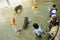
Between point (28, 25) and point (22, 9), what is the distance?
1353 mm

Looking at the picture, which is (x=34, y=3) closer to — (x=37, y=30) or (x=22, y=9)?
(x=22, y=9)

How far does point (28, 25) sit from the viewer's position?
7.65m

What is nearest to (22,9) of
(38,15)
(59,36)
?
(38,15)

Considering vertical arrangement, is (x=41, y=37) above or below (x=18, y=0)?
below

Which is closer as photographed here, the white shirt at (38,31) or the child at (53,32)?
the child at (53,32)

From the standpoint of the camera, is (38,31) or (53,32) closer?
(53,32)

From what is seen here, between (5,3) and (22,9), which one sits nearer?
(22,9)

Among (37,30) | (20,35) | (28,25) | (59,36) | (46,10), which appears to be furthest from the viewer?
(46,10)

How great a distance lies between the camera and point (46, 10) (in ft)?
27.3

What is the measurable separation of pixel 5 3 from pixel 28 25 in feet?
8.09

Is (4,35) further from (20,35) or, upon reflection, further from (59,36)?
(59,36)

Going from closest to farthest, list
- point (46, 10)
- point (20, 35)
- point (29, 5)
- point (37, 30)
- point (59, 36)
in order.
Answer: point (59, 36)
point (37, 30)
point (20, 35)
point (46, 10)
point (29, 5)

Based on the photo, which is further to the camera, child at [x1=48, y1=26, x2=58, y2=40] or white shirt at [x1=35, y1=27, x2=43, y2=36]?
white shirt at [x1=35, y1=27, x2=43, y2=36]

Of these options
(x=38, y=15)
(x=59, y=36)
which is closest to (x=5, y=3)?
(x=38, y=15)
